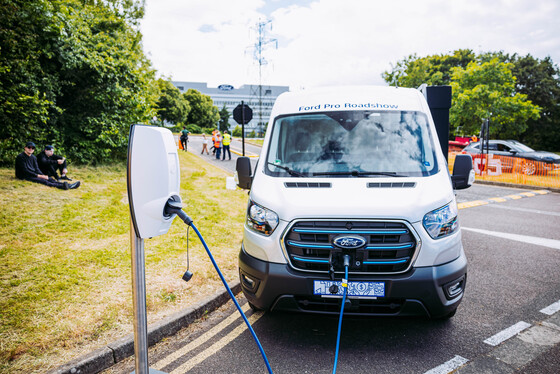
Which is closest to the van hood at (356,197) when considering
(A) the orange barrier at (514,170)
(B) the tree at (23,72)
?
(B) the tree at (23,72)

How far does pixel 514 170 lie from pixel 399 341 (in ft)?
60.7

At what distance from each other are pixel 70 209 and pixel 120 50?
798 centimetres

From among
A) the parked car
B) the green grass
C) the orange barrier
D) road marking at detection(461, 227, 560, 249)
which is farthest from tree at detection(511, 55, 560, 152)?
the green grass

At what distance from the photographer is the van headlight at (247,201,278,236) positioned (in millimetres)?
3117

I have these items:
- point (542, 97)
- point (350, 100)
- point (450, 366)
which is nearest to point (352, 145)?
point (350, 100)

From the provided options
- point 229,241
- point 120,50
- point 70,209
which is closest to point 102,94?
point 120,50

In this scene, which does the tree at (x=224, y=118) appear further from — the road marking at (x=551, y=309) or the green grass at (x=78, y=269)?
the road marking at (x=551, y=309)

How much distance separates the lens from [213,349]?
322 cm

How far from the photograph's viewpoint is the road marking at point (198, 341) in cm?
305

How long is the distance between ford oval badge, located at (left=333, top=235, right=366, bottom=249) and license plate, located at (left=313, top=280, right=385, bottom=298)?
0.29 metres

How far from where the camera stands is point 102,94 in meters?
12.1

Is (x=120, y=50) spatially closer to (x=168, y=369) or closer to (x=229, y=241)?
(x=229, y=241)

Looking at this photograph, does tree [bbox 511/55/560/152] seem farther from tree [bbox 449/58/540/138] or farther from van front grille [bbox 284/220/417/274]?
van front grille [bbox 284/220/417/274]

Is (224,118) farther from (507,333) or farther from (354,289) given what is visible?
(354,289)
